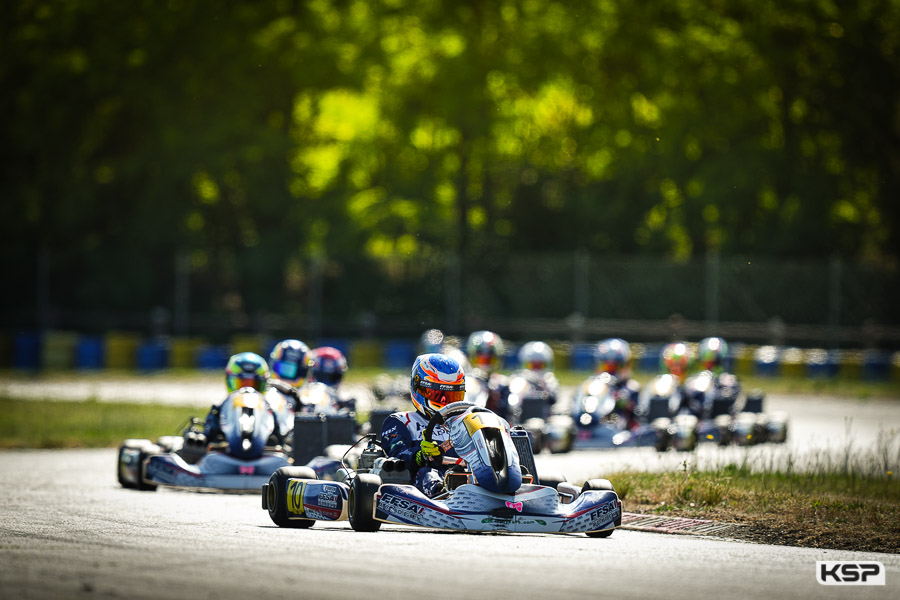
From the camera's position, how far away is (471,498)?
357 inches

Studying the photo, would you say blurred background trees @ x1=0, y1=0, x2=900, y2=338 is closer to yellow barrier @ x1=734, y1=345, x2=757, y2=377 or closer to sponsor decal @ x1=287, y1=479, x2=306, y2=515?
yellow barrier @ x1=734, y1=345, x2=757, y2=377

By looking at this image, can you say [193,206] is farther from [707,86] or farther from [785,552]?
[785,552]

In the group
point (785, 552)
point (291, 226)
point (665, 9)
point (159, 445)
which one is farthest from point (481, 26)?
point (785, 552)

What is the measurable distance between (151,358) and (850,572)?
23081 millimetres

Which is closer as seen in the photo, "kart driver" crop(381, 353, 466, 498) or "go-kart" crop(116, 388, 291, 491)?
"kart driver" crop(381, 353, 466, 498)

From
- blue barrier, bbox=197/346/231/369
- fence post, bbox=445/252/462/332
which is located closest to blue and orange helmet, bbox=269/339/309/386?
blue barrier, bbox=197/346/231/369

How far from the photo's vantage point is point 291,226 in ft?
119

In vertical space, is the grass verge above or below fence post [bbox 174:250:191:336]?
below

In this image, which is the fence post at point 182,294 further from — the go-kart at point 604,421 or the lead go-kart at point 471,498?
the lead go-kart at point 471,498

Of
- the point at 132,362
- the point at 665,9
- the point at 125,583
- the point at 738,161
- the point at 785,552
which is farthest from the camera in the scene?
the point at 665,9

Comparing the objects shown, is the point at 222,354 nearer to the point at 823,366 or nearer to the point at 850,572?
the point at 823,366

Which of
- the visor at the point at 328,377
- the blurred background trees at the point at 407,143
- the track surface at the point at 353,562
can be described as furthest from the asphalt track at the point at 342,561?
the blurred background trees at the point at 407,143

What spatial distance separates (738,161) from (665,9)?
4.88 meters

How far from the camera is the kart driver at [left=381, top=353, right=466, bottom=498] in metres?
9.86
